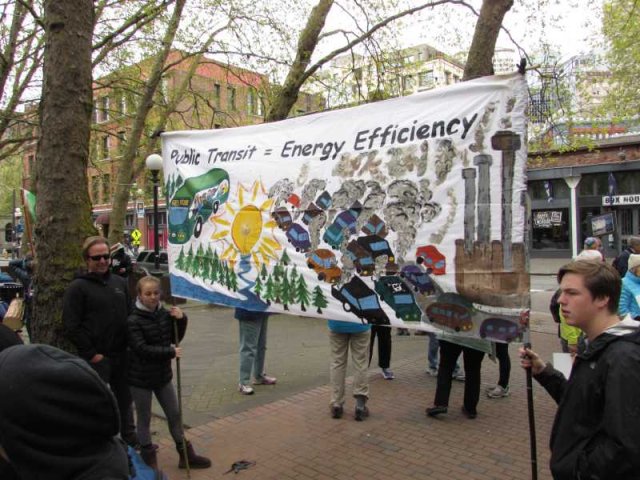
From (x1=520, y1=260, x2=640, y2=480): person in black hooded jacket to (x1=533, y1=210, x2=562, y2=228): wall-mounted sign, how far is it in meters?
29.6

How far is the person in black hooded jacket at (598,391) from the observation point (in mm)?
1741

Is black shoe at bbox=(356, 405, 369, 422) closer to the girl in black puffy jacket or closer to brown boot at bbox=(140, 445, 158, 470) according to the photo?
the girl in black puffy jacket

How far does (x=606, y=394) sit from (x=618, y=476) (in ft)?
0.92

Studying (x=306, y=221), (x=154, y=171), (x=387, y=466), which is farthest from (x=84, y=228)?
(x=154, y=171)

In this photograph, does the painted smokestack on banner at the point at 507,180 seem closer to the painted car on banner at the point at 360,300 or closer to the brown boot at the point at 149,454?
the painted car on banner at the point at 360,300

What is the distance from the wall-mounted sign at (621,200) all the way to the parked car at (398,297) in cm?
2733

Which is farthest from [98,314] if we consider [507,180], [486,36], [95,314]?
[486,36]

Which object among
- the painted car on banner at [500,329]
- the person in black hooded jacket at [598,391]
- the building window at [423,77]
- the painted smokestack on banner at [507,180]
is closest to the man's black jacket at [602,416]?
the person in black hooded jacket at [598,391]

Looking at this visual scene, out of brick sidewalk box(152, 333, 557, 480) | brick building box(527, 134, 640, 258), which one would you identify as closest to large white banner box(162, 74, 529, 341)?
brick sidewalk box(152, 333, 557, 480)

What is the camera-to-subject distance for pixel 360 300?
3.81 m

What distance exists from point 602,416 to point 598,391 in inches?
3.7

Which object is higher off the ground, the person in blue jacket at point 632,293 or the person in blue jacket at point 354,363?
the person in blue jacket at point 632,293

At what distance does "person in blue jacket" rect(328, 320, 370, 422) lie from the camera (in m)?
5.12

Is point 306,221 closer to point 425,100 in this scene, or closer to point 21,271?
point 425,100
